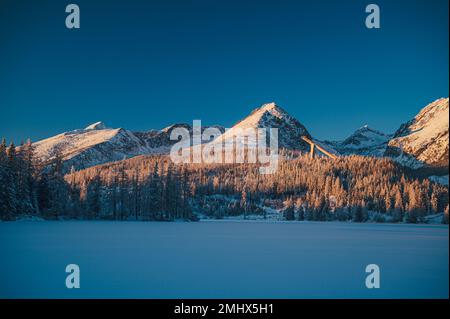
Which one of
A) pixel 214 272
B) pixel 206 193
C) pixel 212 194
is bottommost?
pixel 214 272

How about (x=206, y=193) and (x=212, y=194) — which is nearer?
(x=206, y=193)

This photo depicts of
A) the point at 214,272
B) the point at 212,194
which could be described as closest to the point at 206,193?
the point at 212,194

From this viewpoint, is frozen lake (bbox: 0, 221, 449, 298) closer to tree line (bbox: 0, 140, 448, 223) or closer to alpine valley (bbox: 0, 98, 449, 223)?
tree line (bbox: 0, 140, 448, 223)

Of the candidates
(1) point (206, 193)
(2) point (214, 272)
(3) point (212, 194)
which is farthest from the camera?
(3) point (212, 194)

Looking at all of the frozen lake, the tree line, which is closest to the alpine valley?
the tree line

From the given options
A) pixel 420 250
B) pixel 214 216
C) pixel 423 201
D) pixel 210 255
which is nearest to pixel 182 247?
pixel 210 255

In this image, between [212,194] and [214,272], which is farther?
[212,194]

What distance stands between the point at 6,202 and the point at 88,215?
90.0ft

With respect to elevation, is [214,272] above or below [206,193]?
below

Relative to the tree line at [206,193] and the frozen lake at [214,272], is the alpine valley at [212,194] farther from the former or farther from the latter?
the frozen lake at [214,272]

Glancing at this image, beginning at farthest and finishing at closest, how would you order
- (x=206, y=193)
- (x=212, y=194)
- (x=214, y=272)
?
(x=212, y=194) → (x=206, y=193) → (x=214, y=272)

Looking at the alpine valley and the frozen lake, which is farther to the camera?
the alpine valley

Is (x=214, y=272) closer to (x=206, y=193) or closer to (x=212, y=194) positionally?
(x=206, y=193)

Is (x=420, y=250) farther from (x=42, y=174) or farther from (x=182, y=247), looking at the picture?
(x=42, y=174)
